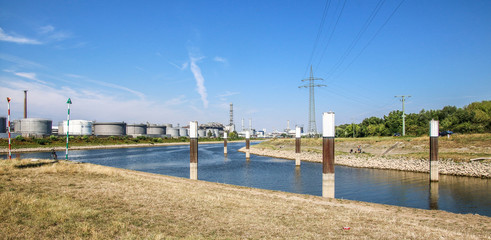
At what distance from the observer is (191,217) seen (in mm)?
10086

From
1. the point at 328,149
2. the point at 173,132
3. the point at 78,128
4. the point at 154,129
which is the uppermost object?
the point at 78,128

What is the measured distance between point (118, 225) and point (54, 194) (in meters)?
5.92

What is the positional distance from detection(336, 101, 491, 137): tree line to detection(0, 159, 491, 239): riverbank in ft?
218

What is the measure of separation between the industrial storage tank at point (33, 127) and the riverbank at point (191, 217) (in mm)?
109922

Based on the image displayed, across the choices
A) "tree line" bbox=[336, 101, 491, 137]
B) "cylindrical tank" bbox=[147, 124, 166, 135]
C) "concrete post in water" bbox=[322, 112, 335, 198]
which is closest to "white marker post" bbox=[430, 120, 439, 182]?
"concrete post in water" bbox=[322, 112, 335, 198]

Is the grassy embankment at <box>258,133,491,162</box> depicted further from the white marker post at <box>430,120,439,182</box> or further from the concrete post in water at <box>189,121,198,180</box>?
the concrete post in water at <box>189,121,198,180</box>

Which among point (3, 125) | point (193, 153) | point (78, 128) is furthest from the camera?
point (78, 128)

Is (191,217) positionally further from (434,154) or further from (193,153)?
(434,154)

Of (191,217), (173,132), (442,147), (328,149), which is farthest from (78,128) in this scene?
(191,217)

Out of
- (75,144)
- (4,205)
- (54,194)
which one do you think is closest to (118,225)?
(4,205)

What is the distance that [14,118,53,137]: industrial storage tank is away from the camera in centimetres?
10486

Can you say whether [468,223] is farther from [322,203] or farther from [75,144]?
[75,144]

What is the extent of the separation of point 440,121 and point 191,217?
91.7 meters

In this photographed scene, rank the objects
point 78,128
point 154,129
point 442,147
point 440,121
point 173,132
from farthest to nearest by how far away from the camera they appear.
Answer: point 173,132
point 154,129
point 78,128
point 440,121
point 442,147
